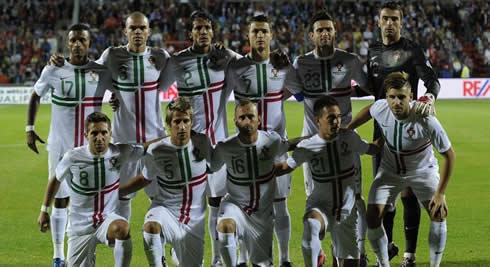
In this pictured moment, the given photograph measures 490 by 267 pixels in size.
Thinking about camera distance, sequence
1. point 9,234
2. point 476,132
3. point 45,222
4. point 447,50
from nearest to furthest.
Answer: point 45,222 → point 9,234 → point 476,132 → point 447,50

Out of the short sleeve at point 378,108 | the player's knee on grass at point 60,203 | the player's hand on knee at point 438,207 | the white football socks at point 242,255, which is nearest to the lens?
the player's hand on knee at point 438,207

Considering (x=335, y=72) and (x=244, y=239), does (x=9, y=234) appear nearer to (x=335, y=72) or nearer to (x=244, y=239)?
(x=244, y=239)

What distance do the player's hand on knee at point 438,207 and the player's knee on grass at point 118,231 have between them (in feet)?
7.57

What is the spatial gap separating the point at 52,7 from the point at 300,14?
972cm

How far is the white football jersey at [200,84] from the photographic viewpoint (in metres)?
6.52

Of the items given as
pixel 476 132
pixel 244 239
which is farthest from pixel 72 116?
pixel 476 132

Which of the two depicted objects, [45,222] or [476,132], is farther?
[476,132]

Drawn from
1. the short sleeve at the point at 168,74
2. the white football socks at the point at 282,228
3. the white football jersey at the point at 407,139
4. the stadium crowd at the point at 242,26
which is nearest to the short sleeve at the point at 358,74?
the white football jersey at the point at 407,139

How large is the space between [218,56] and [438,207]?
2217 mm

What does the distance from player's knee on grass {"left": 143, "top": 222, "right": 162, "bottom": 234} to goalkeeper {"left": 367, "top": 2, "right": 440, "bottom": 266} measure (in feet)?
7.03

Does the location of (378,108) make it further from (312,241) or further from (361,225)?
(312,241)

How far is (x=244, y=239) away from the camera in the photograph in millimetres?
5676

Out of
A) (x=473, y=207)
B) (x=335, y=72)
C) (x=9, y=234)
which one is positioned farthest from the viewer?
(x=473, y=207)

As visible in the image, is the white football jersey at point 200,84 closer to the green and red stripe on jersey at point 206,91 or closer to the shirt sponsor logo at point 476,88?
the green and red stripe on jersey at point 206,91
